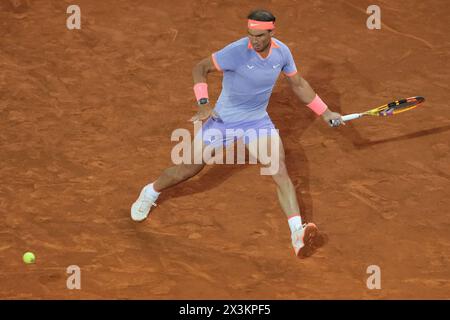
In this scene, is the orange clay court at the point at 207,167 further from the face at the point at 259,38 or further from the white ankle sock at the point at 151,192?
the face at the point at 259,38

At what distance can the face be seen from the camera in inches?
325

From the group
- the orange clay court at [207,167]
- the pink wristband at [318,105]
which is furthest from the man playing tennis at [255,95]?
the orange clay court at [207,167]

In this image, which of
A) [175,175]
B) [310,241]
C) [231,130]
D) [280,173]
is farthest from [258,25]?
[310,241]

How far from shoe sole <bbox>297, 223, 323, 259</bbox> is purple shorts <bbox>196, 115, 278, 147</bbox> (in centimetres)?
98

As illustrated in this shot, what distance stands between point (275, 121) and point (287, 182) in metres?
2.12

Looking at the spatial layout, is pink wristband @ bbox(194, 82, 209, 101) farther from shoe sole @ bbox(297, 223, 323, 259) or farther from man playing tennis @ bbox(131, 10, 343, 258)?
shoe sole @ bbox(297, 223, 323, 259)

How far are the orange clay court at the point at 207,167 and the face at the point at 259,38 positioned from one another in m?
1.78

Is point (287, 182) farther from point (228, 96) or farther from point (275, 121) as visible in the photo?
point (275, 121)

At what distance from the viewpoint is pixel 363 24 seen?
12453 millimetres

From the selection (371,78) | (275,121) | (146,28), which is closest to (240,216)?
(275,121)

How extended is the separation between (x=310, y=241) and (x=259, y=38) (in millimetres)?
1872

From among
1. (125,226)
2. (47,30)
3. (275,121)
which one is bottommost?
(125,226)

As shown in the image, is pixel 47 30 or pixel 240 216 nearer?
pixel 240 216

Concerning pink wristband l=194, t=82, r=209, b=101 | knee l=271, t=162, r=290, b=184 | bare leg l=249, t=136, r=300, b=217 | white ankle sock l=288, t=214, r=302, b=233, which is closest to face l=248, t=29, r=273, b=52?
pink wristband l=194, t=82, r=209, b=101
